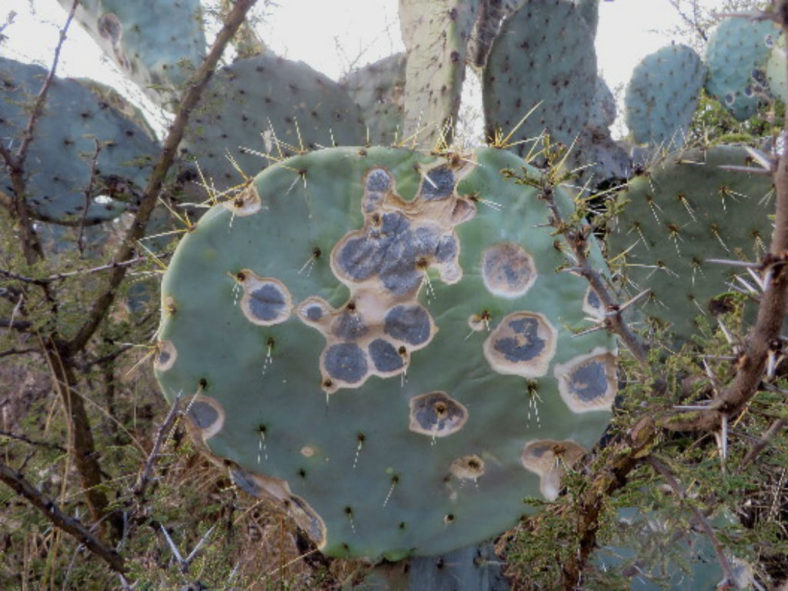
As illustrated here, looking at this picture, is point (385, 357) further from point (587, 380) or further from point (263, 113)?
point (263, 113)

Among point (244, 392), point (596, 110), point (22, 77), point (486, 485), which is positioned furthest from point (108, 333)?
point (596, 110)

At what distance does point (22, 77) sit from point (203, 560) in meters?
2.08

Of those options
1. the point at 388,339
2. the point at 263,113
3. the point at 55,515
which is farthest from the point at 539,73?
the point at 55,515

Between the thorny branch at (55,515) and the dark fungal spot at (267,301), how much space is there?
1.96 feet

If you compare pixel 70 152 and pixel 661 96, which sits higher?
pixel 661 96

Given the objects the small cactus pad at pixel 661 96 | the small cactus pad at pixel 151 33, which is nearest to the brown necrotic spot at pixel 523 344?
the small cactus pad at pixel 151 33

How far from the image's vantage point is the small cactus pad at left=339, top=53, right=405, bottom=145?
275cm

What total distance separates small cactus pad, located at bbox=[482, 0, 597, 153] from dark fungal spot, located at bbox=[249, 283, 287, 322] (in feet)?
4.31

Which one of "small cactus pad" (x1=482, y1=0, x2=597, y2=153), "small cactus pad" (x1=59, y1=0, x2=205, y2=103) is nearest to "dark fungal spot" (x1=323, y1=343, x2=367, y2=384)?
"small cactus pad" (x1=482, y1=0, x2=597, y2=153)

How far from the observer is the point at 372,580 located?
1.48 m

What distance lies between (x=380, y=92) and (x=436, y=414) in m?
1.78

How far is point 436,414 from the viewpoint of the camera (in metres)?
1.33

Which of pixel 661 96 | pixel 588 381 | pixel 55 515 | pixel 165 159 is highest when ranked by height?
pixel 661 96

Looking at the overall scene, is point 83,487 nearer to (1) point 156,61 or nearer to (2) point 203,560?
(2) point 203,560
